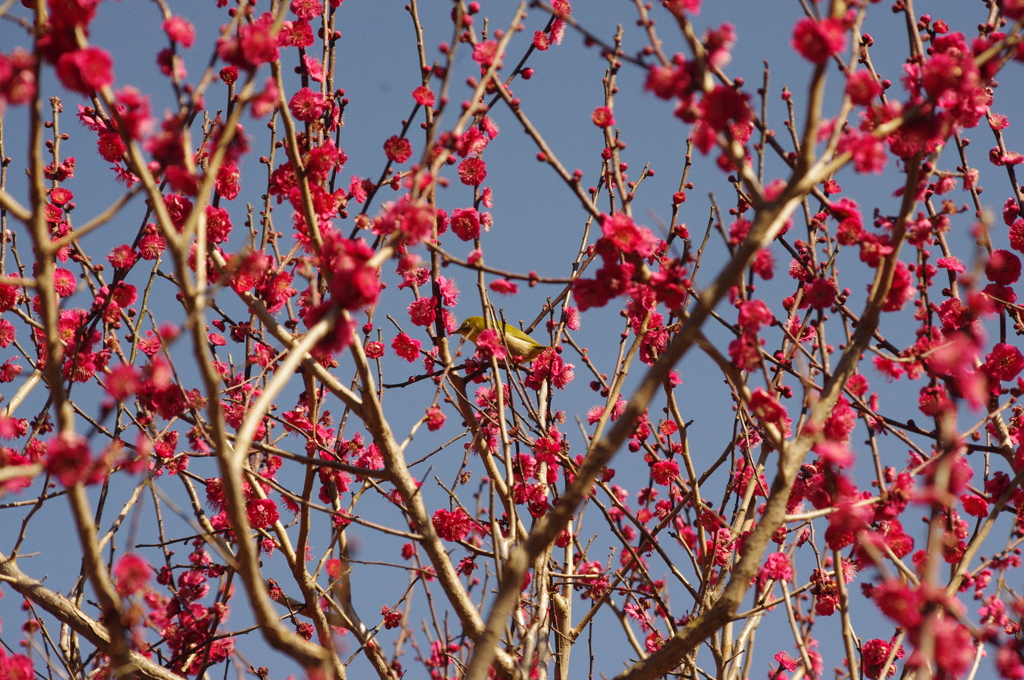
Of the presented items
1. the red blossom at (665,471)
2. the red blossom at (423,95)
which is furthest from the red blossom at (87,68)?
the red blossom at (665,471)

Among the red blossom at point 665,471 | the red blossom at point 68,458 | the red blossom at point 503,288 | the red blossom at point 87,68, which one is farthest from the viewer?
the red blossom at point 665,471

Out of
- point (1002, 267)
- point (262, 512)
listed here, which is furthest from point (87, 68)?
point (1002, 267)

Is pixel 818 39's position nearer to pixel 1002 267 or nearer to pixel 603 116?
pixel 603 116

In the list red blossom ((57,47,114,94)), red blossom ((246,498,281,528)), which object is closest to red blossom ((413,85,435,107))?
red blossom ((57,47,114,94))

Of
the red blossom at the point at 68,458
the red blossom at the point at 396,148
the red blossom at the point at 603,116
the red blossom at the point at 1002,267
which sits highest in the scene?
the red blossom at the point at 603,116

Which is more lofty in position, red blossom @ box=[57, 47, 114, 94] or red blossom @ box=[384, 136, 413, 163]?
red blossom @ box=[384, 136, 413, 163]

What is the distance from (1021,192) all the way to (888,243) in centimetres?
181

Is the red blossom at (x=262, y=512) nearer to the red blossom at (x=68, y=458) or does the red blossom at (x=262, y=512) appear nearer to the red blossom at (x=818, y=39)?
the red blossom at (x=68, y=458)

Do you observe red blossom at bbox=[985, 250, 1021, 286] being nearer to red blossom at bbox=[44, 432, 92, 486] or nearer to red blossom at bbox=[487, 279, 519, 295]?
red blossom at bbox=[487, 279, 519, 295]

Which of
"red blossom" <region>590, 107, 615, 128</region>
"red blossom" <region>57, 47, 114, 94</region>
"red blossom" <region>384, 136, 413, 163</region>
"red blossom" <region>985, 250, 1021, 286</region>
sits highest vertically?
"red blossom" <region>590, 107, 615, 128</region>

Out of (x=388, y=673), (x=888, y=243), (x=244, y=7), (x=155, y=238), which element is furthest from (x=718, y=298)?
(x=155, y=238)

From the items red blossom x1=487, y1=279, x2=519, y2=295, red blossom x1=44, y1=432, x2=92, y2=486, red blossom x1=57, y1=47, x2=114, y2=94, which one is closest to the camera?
red blossom x1=44, y1=432, x2=92, y2=486

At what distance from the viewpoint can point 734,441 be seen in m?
4.51

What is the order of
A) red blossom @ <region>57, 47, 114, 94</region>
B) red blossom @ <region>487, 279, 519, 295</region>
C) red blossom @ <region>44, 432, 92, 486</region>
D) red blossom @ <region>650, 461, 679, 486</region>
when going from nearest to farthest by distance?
1. red blossom @ <region>44, 432, 92, 486</region>
2. red blossom @ <region>57, 47, 114, 94</region>
3. red blossom @ <region>487, 279, 519, 295</region>
4. red blossom @ <region>650, 461, 679, 486</region>
